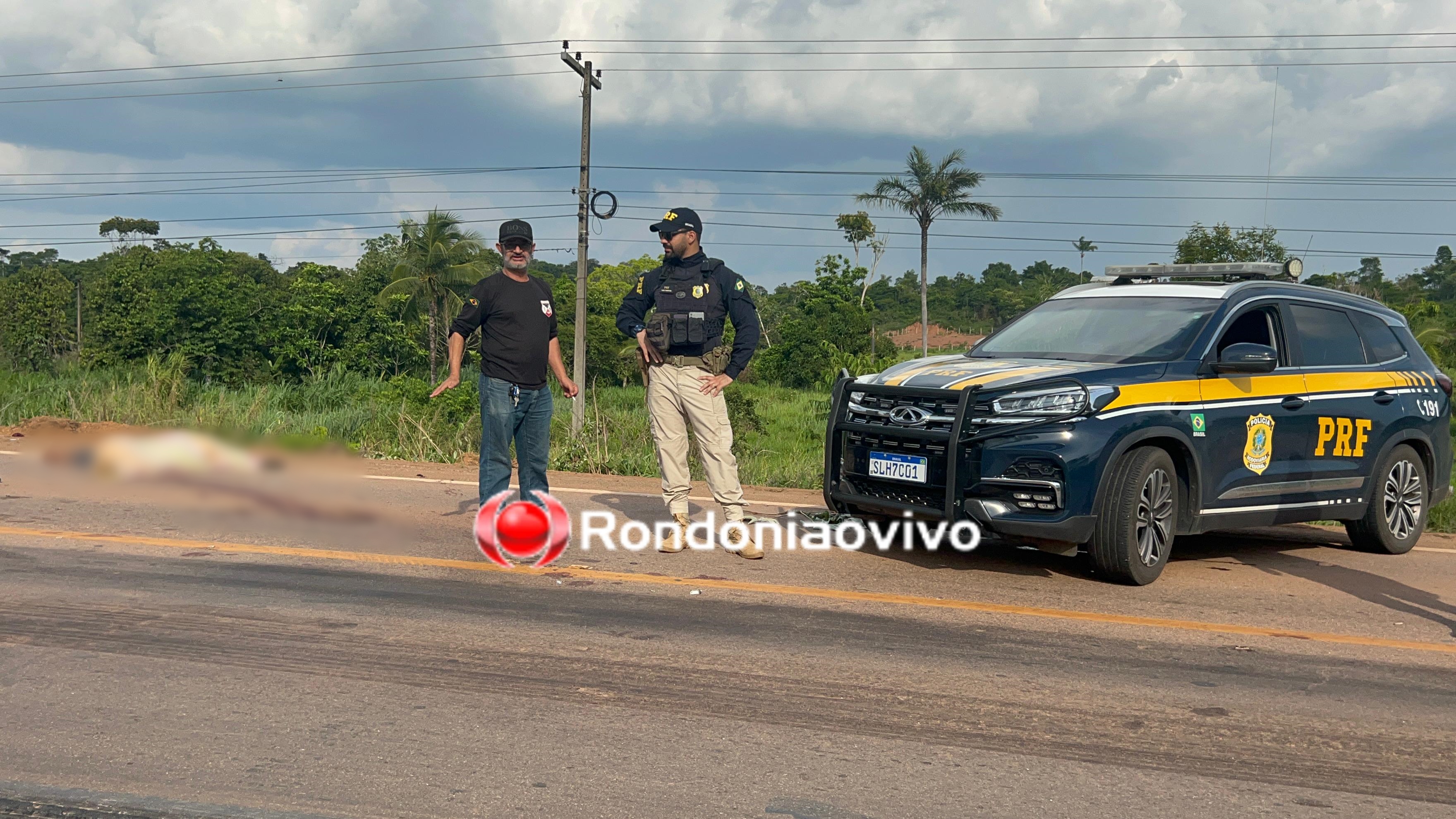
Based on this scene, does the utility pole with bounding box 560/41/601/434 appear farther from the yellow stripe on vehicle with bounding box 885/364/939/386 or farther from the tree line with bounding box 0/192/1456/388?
the yellow stripe on vehicle with bounding box 885/364/939/386

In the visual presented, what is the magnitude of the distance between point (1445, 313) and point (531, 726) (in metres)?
62.2

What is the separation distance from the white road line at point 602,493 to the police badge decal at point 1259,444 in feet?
11.9

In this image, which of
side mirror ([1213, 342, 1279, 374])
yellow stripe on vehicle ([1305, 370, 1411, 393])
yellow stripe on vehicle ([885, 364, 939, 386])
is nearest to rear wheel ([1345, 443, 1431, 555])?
yellow stripe on vehicle ([1305, 370, 1411, 393])

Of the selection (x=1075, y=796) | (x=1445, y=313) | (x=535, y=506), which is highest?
(x=1445, y=313)

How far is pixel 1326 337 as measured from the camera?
26.2 ft

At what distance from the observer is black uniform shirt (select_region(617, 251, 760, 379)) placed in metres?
7.17

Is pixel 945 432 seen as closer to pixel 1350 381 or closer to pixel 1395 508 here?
pixel 1350 381

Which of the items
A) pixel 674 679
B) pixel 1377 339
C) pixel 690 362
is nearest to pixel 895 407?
pixel 690 362

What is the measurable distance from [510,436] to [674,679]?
9.82 feet

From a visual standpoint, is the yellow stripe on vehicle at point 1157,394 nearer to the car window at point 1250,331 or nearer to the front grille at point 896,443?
the car window at point 1250,331

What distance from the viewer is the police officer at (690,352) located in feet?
23.6

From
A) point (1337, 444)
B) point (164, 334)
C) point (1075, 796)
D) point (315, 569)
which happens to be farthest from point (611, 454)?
point (164, 334)

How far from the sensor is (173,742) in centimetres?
388

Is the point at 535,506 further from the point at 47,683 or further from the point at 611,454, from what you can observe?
the point at 611,454
